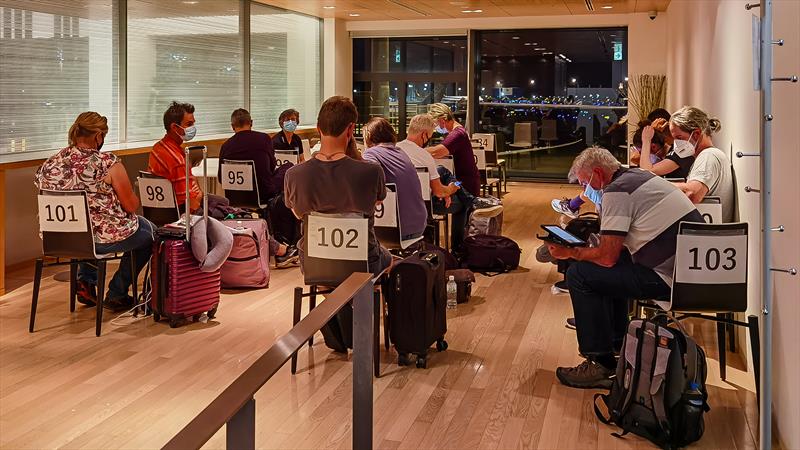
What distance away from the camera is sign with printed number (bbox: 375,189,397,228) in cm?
535

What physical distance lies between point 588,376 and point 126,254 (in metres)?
3.06

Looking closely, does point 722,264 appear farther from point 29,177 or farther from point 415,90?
point 415,90

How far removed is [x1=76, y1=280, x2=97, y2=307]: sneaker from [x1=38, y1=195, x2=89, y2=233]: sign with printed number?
33.7 inches

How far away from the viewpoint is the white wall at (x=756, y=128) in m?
3.45

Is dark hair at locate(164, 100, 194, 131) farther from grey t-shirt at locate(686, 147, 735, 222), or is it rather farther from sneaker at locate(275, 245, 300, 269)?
grey t-shirt at locate(686, 147, 735, 222)

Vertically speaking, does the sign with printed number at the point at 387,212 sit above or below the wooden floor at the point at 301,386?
above

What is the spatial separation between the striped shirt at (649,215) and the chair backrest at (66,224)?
2978 millimetres

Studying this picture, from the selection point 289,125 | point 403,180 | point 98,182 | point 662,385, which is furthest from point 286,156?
point 662,385

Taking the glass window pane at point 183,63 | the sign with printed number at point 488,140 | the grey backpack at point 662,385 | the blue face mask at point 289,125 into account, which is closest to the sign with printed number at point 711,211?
the grey backpack at point 662,385

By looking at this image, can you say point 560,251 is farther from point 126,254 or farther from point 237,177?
point 237,177

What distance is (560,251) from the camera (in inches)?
172

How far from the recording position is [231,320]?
5.80 m

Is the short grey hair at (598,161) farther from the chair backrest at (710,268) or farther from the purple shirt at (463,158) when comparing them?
the purple shirt at (463,158)

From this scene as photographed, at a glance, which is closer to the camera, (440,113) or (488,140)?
(440,113)
